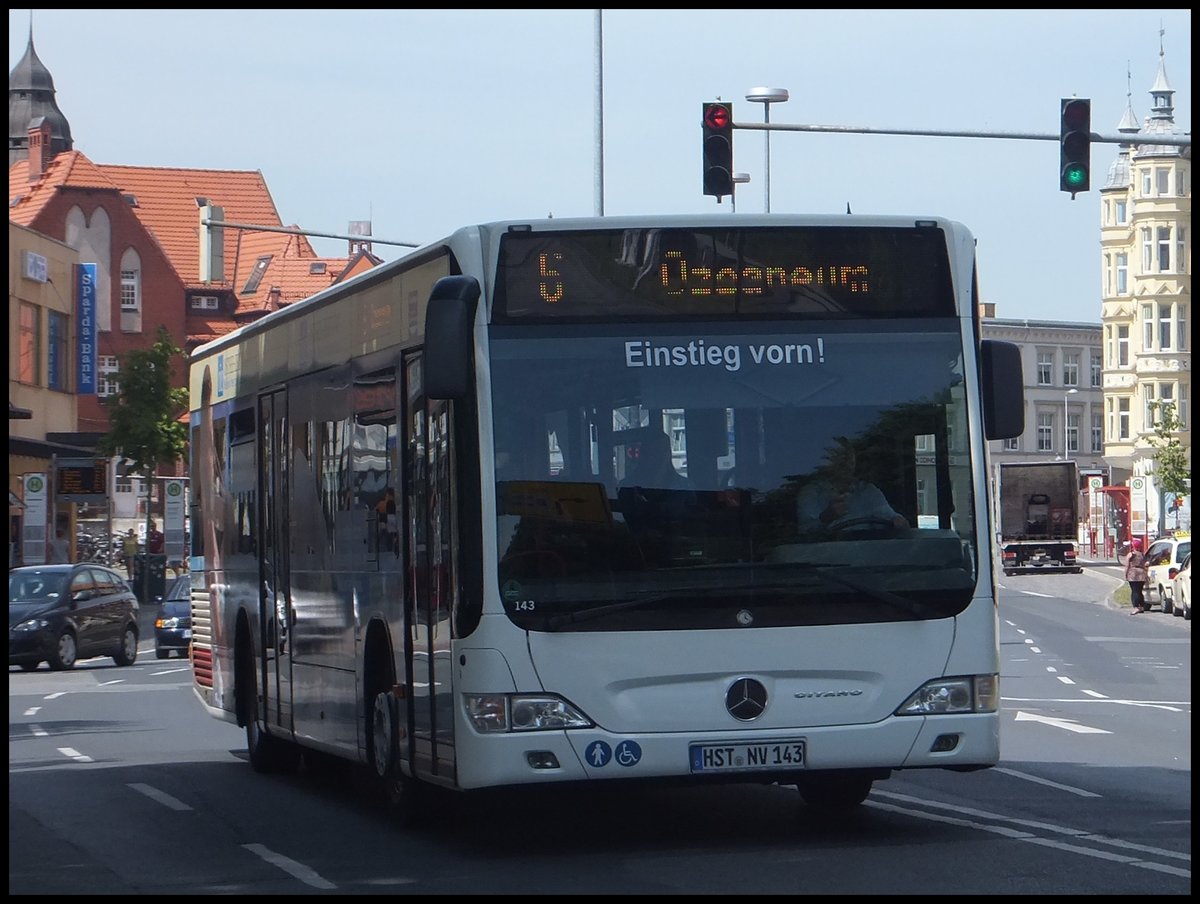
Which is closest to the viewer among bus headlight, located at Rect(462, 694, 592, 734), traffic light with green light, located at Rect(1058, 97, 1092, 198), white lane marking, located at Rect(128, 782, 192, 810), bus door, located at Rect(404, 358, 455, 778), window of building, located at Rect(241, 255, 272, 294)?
bus headlight, located at Rect(462, 694, 592, 734)

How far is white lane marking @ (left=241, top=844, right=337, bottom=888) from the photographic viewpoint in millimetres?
10469

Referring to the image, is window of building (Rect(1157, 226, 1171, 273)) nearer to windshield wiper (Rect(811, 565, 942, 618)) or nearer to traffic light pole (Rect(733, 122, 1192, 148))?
traffic light pole (Rect(733, 122, 1192, 148))

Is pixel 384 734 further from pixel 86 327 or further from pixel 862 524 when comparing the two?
pixel 86 327

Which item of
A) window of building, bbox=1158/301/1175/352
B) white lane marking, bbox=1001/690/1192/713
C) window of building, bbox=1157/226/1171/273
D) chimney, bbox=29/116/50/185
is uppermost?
chimney, bbox=29/116/50/185

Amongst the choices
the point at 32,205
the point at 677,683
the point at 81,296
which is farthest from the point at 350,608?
the point at 32,205

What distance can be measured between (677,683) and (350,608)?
303 centimetres

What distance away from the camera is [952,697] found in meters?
11.1

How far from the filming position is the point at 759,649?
10.9 meters

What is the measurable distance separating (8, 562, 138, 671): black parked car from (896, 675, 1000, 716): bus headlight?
27032mm

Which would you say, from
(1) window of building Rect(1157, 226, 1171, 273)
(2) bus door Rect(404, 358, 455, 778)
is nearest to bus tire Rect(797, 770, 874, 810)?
(2) bus door Rect(404, 358, 455, 778)

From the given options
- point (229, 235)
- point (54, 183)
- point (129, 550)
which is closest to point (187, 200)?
point (229, 235)

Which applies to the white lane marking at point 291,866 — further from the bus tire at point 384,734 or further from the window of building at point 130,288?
the window of building at point 130,288

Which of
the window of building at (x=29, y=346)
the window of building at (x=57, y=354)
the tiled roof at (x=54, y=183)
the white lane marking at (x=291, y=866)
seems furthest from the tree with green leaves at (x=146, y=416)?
the white lane marking at (x=291, y=866)

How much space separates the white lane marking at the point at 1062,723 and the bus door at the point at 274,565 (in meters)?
7.38
